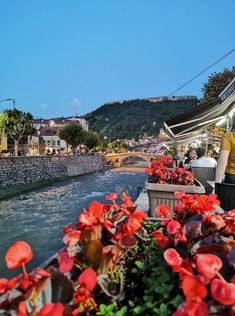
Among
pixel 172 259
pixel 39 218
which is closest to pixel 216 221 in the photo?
pixel 172 259

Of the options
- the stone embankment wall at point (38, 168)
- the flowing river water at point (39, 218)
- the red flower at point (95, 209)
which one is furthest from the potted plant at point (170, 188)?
the stone embankment wall at point (38, 168)

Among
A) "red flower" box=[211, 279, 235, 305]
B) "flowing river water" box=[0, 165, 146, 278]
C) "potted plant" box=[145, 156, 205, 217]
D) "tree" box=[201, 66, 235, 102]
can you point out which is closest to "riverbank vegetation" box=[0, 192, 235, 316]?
"red flower" box=[211, 279, 235, 305]

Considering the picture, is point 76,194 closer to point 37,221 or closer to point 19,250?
point 37,221

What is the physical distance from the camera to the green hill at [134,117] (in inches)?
5266

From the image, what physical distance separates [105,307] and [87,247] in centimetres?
26

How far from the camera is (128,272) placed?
1.69 meters

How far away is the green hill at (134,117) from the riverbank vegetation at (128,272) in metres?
125

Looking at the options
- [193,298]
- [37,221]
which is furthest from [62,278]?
[37,221]

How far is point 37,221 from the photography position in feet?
54.2

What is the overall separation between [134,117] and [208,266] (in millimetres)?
147576

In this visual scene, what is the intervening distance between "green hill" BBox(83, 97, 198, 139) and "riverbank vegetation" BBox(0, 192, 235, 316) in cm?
12527

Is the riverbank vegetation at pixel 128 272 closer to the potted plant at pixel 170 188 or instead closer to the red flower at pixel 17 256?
the red flower at pixel 17 256

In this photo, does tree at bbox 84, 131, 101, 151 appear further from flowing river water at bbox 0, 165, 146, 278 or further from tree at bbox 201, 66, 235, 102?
tree at bbox 201, 66, 235, 102

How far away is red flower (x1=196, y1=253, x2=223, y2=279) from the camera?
1.06 metres
